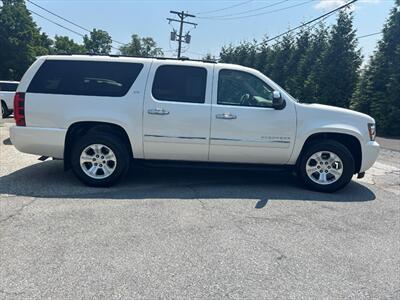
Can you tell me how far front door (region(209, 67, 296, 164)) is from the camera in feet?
16.8

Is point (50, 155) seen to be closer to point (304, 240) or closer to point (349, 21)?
point (304, 240)

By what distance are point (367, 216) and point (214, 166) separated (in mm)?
2287

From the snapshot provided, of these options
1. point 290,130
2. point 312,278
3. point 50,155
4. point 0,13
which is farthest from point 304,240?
point 0,13

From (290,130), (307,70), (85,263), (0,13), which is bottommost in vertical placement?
(85,263)

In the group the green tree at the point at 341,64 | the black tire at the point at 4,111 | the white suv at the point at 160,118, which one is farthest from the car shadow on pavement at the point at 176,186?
the green tree at the point at 341,64

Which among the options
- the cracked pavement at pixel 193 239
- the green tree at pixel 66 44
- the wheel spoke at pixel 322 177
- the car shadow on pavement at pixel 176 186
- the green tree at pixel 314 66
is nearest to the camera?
the cracked pavement at pixel 193 239

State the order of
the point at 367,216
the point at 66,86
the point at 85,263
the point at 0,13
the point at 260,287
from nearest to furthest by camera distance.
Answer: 1. the point at 260,287
2. the point at 85,263
3. the point at 367,216
4. the point at 66,86
5. the point at 0,13

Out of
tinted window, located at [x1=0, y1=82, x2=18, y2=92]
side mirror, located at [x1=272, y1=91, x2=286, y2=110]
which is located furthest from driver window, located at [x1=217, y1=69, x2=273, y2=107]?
tinted window, located at [x1=0, y1=82, x2=18, y2=92]

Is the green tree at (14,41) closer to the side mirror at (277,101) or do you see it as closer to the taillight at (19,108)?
the taillight at (19,108)

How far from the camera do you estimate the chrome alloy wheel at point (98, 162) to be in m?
5.12

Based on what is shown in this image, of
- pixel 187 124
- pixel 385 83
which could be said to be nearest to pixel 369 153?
pixel 187 124

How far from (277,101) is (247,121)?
53 centimetres

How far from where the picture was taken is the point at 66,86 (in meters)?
5.04

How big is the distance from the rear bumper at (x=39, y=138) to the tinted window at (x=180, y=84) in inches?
61.8
